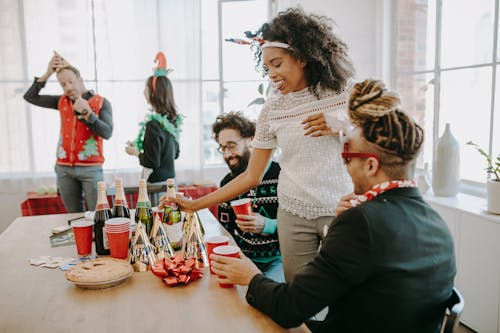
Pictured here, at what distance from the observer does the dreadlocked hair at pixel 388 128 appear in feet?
3.41

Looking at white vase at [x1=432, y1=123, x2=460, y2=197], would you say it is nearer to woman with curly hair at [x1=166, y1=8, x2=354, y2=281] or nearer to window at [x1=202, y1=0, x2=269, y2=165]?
woman with curly hair at [x1=166, y1=8, x2=354, y2=281]

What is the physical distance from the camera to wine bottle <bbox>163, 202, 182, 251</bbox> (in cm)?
168

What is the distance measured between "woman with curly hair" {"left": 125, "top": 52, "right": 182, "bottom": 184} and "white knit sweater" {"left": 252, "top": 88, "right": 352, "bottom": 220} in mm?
1493

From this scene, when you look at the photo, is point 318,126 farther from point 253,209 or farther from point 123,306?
point 123,306

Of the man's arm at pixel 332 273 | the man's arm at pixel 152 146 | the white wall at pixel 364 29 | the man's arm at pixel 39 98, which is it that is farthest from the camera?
the white wall at pixel 364 29

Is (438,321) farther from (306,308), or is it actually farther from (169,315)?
(169,315)

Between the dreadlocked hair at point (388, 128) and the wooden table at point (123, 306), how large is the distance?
487mm

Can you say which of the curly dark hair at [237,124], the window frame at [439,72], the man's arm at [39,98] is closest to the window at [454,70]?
the window frame at [439,72]

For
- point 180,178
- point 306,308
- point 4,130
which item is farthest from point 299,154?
point 4,130

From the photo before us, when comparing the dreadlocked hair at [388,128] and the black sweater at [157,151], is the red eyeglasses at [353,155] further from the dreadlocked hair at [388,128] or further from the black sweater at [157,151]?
the black sweater at [157,151]

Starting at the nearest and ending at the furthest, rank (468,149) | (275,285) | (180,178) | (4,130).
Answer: (275,285) → (468,149) → (4,130) → (180,178)

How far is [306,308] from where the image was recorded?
993mm

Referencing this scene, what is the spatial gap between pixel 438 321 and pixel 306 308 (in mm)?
336

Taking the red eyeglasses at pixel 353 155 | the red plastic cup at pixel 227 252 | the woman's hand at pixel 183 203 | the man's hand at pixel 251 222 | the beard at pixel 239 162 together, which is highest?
the red eyeglasses at pixel 353 155
